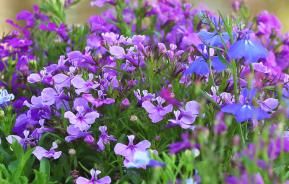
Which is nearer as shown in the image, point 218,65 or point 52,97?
point 218,65

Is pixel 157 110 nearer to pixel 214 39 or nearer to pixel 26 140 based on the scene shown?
pixel 214 39

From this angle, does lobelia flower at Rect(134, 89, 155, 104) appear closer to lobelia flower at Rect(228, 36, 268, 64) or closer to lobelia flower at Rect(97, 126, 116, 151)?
lobelia flower at Rect(97, 126, 116, 151)

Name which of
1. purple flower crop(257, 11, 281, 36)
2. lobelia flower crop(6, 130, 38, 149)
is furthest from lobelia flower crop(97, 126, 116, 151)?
purple flower crop(257, 11, 281, 36)

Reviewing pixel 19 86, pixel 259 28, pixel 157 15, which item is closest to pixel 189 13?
pixel 157 15

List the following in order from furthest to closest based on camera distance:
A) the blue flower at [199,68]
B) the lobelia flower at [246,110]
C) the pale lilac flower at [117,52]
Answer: the pale lilac flower at [117,52]
the blue flower at [199,68]
the lobelia flower at [246,110]

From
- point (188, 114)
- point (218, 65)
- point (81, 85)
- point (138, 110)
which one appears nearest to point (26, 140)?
point (81, 85)

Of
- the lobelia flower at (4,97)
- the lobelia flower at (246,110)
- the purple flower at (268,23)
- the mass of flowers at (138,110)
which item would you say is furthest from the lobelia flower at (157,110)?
the purple flower at (268,23)

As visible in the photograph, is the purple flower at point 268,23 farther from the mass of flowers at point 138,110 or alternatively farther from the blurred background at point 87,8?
the blurred background at point 87,8
